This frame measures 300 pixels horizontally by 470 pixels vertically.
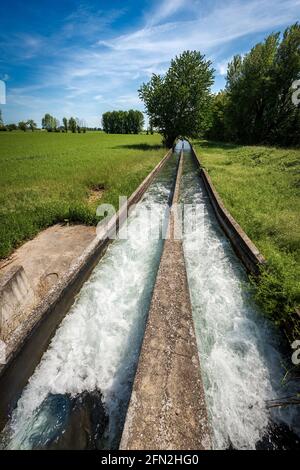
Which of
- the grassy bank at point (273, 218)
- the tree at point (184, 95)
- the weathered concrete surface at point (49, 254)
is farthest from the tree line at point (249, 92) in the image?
the weathered concrete surface at point (49, 254)

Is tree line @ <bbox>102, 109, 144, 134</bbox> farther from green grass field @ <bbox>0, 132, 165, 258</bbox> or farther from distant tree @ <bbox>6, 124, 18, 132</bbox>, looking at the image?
green grass field @ <bbox>0, 132, 165, 258</bbox>

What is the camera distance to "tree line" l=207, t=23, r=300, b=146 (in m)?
25.1

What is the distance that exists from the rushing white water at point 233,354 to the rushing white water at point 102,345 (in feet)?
3.56

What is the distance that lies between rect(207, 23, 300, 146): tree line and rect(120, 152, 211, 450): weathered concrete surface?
29.9 metres

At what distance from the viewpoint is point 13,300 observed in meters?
3.88

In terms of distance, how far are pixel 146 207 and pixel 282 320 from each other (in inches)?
275

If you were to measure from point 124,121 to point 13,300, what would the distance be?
110819 mm

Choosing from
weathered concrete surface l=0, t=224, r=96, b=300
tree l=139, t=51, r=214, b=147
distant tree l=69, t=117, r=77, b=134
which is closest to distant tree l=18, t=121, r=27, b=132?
distant tree l=69, t=117, r=77, b=134

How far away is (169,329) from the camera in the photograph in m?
3.21

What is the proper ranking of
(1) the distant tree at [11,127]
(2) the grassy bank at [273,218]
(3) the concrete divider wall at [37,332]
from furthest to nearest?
(1) the distant tree at [11,127], (2) the grassy bank at [273,218], (3) the concrete divider wall at [37,332]

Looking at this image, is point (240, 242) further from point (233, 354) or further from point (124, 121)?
point (124, 121)

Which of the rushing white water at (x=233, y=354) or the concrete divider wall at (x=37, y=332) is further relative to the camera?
the concrete divider wall at (x=37, y=332)

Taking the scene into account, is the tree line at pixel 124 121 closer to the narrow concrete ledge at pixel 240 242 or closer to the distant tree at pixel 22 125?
the distant tree at pixel 22 125

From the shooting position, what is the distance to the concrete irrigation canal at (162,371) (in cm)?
242
